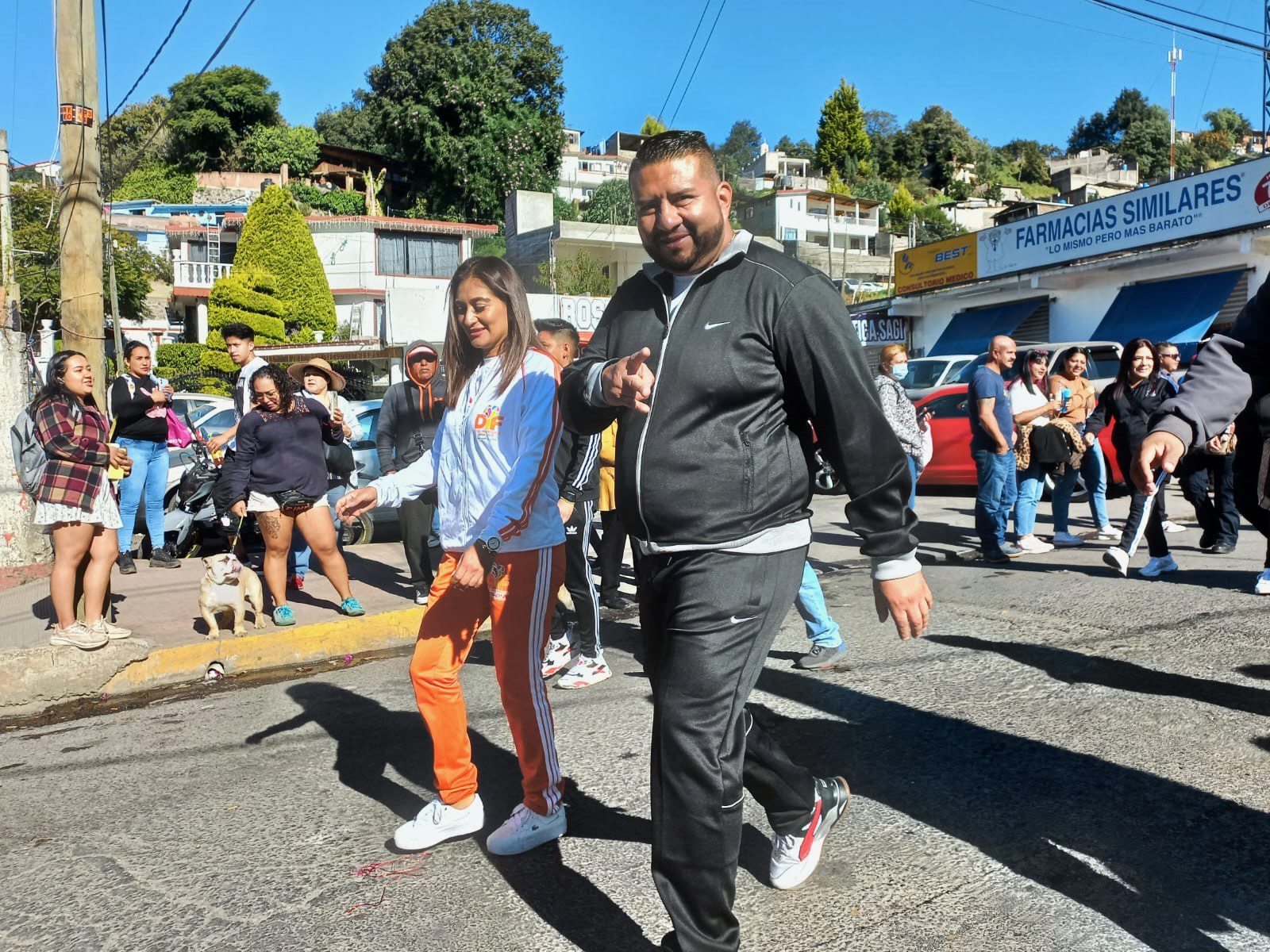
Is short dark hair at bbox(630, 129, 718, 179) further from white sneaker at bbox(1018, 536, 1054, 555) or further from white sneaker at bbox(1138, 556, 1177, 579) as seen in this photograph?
white sneaker at bbox(1018, 536, 1054, 555)

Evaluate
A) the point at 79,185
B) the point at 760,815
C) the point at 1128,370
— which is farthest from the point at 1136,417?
the point at 79,185

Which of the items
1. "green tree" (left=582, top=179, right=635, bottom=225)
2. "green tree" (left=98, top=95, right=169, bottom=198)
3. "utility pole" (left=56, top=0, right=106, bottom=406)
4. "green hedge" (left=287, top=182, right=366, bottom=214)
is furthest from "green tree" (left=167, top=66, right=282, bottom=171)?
"utility pole" (left=56, top=0, right=106, bottom=406)

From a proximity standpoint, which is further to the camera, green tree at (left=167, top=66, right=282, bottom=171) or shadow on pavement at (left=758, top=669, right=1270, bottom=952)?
green tree at (left=167, top=66, right=282, bottom=171)

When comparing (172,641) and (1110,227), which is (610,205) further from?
(172,641)

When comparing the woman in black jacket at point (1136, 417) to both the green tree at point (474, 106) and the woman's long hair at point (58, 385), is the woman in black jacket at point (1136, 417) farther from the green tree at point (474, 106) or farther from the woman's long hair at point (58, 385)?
the green tree at point (474, 106)

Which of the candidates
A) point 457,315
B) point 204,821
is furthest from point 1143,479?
point 204,821

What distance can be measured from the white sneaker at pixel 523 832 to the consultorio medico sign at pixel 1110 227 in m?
20.9

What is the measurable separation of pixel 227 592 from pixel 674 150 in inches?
199

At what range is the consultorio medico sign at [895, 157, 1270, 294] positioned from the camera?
19.7 meters

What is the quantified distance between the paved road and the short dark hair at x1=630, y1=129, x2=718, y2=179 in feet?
6.68

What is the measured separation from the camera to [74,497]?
19.7 feet

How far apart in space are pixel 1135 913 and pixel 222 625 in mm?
5830

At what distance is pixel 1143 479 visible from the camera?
8.59 ft

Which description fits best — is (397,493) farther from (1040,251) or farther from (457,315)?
(1040,251)
